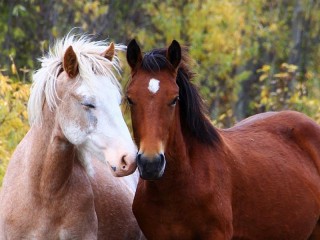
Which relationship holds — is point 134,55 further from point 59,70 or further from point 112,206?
point 112,206

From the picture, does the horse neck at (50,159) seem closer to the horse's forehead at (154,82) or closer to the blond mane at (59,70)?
the blond mane at (59,70)

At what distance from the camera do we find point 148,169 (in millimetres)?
6461

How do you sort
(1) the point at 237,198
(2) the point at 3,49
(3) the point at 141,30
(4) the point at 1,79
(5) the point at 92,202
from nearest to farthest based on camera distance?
(5) the point at 92,202, (1) the point at 237,198, (4) the point at 1,79, (2) the point at 3,49, (3) the point at 141,30

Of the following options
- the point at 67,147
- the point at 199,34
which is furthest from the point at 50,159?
the point at 199,34

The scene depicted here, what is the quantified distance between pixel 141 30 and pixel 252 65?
5.93m

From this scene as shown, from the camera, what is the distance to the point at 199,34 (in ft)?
57.5

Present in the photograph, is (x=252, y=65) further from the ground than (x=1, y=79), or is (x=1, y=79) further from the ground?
(x=1, y=79)

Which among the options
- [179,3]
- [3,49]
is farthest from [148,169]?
[179,3]

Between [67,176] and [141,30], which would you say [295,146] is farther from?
[141,30]

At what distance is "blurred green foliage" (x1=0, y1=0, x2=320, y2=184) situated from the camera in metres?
15.9

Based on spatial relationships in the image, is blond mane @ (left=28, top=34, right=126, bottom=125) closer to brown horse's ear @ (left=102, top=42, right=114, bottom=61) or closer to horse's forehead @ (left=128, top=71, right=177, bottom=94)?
brown horse's ear @ (left=102, top=42, right=114, bottom=61)

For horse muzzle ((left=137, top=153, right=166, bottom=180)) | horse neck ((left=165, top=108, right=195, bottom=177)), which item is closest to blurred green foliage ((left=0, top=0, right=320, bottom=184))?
horse neck ((left=165, top=108, right=195, bottom=177))

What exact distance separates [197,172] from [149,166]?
2.45 feet

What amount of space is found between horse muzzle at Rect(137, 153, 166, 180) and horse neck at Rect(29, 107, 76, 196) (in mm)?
510
